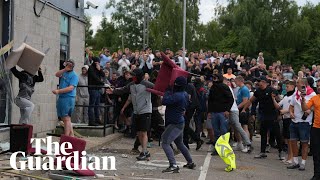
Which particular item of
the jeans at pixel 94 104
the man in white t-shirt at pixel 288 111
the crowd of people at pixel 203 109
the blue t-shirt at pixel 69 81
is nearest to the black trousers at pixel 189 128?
the crowd of people at pixel 203 109

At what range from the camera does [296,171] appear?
11.5m

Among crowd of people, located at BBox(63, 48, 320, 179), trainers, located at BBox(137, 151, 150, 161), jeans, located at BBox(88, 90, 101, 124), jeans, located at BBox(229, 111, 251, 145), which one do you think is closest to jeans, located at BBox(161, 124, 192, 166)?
crowd of people, located at BBox(63, 48, 320, 179)

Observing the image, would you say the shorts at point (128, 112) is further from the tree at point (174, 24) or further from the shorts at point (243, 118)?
the tree at point (174, 24)

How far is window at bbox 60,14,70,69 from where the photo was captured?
15773 mm

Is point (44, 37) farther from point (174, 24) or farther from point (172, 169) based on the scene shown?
point (174, 24)

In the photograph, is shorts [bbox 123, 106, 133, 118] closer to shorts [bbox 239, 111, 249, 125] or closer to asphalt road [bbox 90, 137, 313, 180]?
asphalt road [bbox 90, 137, 313, 180]

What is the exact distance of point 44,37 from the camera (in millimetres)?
14062

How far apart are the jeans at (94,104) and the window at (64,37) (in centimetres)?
134

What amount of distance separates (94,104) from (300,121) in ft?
20.9

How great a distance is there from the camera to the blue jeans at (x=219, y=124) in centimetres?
1299

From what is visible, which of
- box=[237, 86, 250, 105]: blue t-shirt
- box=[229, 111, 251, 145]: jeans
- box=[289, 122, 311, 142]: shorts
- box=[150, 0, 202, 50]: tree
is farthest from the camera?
box=[150, 0, 202, 50]: tree

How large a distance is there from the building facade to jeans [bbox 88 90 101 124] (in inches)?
40.7

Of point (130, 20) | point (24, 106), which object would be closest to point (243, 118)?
point (24, 106)

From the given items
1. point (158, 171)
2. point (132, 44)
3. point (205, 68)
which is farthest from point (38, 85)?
point (132, 44)
